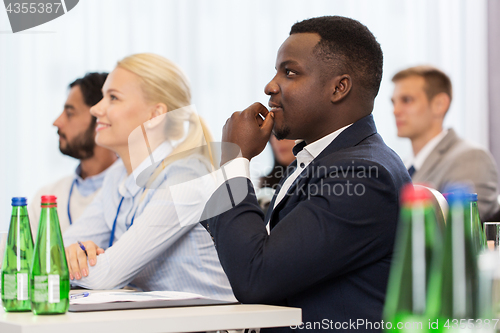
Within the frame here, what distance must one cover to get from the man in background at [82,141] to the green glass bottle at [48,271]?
1.75 metres

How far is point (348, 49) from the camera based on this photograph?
1.22 metres

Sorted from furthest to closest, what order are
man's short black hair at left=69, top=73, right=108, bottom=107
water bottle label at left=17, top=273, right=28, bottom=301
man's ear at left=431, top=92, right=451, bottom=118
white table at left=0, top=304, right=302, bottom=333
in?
man's ear at left=431, top=92, right=451, bottom=118
man's short black hair at left=69, top=73, right=108, bottom=107
water bottle label at left=17, top=273, right=28, bottom=301
white table at left=0, top=304, right=302, bottom=333

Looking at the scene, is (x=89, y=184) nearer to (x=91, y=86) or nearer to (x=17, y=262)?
(x=91, y=86)

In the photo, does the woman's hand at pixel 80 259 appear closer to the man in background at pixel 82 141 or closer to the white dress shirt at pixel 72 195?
the white dress shirt at pixel 72 195

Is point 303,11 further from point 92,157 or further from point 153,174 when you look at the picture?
point 153,174

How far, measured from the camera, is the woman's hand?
148 cm

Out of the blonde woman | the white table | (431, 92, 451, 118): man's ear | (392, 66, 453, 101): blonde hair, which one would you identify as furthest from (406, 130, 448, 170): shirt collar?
the white table

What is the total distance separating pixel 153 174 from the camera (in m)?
1.72

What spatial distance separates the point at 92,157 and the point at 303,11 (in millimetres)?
1716

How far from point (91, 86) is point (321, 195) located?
2016mm

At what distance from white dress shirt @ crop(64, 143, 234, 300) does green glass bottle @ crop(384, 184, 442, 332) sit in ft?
3.49

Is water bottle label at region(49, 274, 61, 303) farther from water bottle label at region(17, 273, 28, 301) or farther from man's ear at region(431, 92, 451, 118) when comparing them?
man's ear at region(431, 92, 451, 118)

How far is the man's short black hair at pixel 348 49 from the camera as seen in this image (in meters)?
1.20

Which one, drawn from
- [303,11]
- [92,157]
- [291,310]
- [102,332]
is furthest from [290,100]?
[303,11]
